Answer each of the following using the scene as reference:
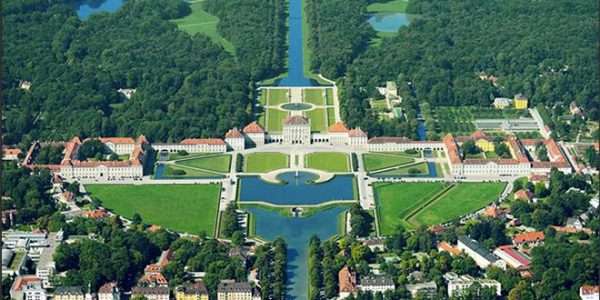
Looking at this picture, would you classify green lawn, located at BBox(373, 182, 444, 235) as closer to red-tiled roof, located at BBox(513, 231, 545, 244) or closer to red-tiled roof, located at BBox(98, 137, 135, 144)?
red-tiled roof, located at BBox(513, 231, 545, 244)

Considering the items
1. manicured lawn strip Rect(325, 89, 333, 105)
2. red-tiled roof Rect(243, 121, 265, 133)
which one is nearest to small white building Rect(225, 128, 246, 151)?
red-tiled roof Rect(243, 121, 265, 133)

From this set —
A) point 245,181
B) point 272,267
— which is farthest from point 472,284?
point 245,181

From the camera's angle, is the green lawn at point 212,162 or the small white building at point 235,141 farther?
the small white building at point 235,141

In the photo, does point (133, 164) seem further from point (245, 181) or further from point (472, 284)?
point (472, 284)

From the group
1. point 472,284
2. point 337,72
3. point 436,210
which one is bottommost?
point 472,284

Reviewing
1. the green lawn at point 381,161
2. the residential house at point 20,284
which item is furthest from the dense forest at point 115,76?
the residential house at point 20,284

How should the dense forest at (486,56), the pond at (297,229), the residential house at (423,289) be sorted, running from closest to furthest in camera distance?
the residential house at (423,289), the pond at (297,229), the dense forest at (486,56)

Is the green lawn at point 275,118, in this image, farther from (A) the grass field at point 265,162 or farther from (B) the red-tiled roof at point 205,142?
(A) the grass field at point 265,162
